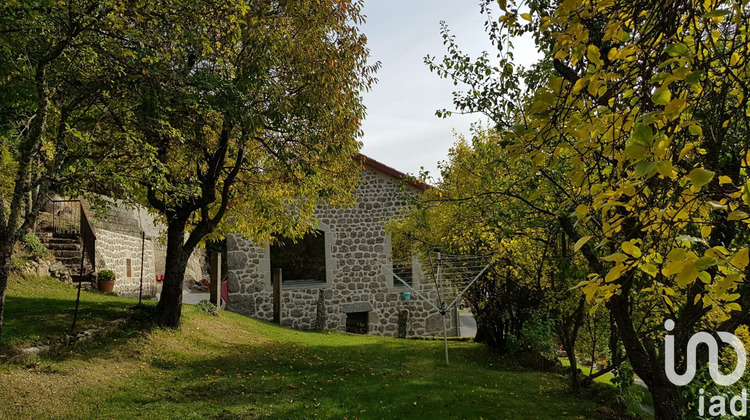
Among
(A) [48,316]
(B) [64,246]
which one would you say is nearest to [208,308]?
(A) [48,316]

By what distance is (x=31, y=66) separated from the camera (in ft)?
16.2

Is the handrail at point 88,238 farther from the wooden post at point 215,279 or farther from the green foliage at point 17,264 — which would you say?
the wooden post at point 215,279

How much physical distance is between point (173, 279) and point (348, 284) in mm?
6751

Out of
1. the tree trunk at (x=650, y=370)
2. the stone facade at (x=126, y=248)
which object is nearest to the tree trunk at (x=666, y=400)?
the tree trunk at (x=650, y=370)

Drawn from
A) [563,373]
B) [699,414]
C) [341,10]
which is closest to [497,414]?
[699,414]

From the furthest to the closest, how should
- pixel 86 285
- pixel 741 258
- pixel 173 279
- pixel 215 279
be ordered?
pixel 86 285, pixel 215 279, pixel 173 279, pixel 741 258

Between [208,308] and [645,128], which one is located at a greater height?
[645,128]

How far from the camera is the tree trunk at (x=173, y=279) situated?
29.1 ft

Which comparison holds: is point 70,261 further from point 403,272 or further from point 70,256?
point 403,272

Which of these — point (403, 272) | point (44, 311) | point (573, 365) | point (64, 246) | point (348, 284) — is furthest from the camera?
point (403, 272)

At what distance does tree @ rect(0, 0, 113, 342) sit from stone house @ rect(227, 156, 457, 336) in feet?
31.0

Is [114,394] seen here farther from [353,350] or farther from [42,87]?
[353,350]

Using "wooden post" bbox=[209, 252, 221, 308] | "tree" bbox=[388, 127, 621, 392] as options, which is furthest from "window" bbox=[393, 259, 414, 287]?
"wooden post" bbox=[209, 252, 221, 308]

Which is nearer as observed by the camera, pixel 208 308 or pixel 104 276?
pixel 208 308
